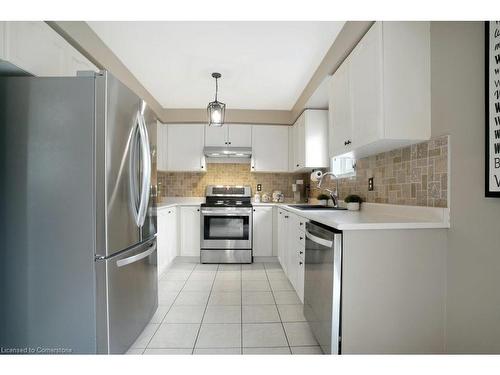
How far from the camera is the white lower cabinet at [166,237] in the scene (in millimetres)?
2820

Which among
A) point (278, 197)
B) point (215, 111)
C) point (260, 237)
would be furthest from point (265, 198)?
point (215, 111)

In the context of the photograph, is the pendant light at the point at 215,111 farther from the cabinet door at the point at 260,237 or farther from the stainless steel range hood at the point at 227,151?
the cabinet door at the point at 260,237

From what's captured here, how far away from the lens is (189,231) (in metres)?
3.56

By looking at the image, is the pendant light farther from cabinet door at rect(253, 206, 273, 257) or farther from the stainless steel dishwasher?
cabinet door at rect(253, 206, 273, 257)

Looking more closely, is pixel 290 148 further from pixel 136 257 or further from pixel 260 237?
pixel 136 257

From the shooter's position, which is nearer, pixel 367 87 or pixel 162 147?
pixel 367 87

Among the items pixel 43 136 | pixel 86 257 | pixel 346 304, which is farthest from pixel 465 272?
pixel 43 136

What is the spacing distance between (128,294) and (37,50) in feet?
5.15

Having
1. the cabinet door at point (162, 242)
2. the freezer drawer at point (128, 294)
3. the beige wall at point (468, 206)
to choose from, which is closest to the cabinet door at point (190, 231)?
the cabinet door at point (162, 242)

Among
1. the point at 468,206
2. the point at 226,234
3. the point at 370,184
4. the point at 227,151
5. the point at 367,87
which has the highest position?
the point at 367,87

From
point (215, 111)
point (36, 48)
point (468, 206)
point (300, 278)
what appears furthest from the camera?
point (215, 111)
